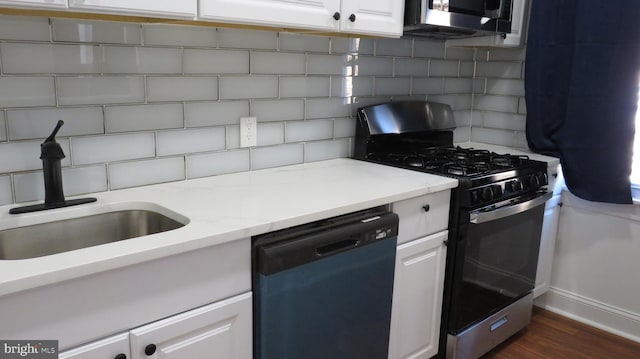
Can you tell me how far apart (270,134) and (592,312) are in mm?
2064

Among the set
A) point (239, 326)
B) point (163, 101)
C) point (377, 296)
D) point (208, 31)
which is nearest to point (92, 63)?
point (163, 101)

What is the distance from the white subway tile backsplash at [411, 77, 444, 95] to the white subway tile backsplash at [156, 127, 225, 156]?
1.22 meters

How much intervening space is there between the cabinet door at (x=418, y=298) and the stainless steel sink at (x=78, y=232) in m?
0.91

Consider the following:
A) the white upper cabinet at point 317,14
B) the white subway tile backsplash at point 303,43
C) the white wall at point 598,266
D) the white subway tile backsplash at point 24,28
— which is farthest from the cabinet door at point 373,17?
the white wall at point 598,266

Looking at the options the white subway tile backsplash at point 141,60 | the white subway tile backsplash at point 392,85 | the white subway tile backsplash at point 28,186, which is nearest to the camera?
the white subway tile backsplash at point 28,186

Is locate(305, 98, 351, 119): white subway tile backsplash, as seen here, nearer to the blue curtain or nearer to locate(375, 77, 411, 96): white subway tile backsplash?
locate(375, 77, 411, 96): white subway tile backsplash

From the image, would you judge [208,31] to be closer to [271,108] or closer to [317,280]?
[271,108]

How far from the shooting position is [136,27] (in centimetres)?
166

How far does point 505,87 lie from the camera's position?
295cm

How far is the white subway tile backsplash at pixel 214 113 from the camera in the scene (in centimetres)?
187

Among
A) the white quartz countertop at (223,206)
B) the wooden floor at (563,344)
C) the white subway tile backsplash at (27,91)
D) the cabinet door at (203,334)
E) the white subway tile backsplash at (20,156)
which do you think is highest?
the white subway tile backsplash at (27,91)

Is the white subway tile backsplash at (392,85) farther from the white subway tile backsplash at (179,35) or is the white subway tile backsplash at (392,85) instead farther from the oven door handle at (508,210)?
the white subway tile backsplash at (179,35)

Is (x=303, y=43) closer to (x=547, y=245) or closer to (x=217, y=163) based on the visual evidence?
(x=217, y=163)

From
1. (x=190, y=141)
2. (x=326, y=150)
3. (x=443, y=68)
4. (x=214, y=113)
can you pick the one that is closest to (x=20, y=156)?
(x=190, y=141)
